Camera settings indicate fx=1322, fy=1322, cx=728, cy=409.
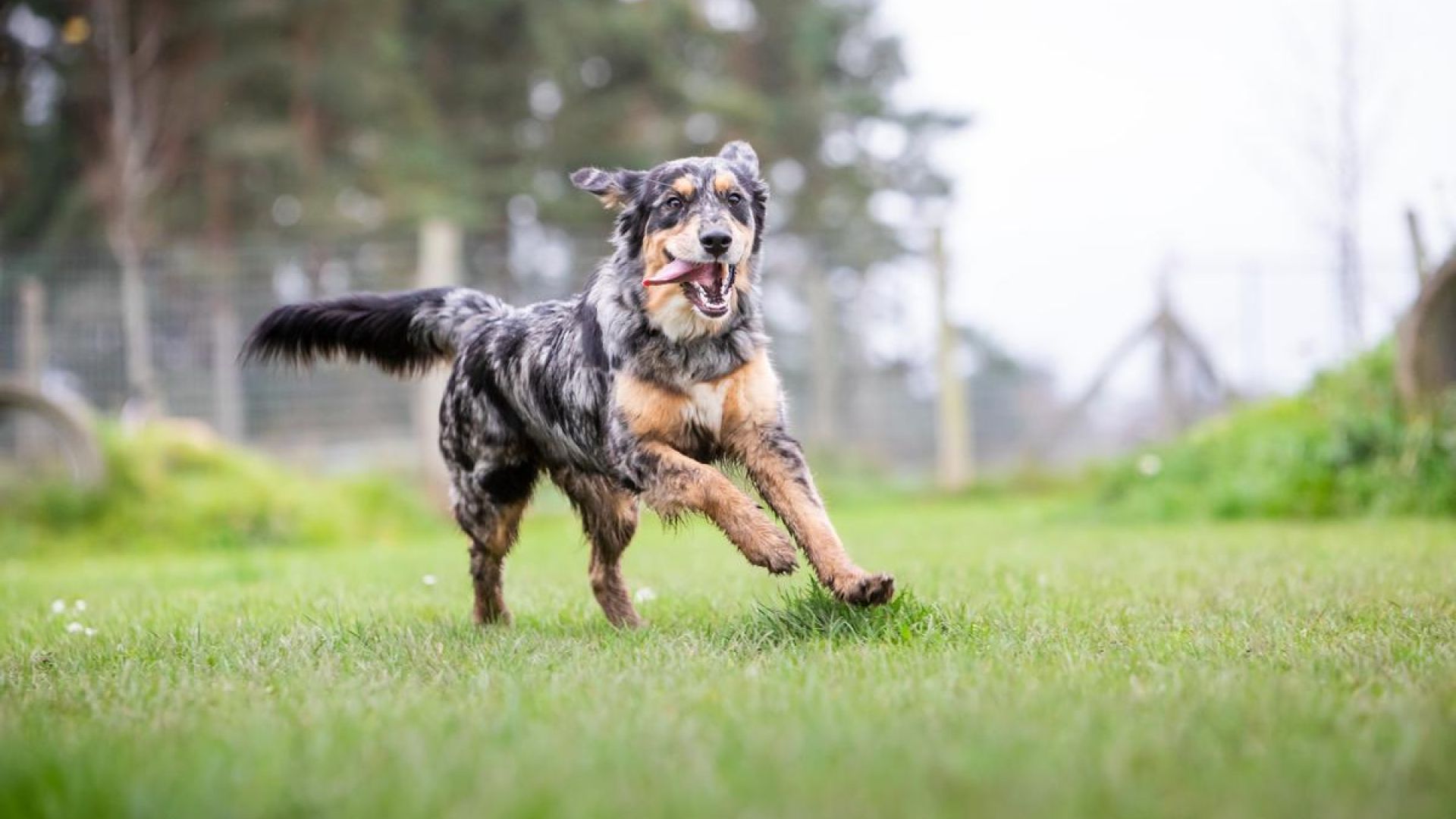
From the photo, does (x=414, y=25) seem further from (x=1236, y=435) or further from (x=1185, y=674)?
(x=1185, y=674)

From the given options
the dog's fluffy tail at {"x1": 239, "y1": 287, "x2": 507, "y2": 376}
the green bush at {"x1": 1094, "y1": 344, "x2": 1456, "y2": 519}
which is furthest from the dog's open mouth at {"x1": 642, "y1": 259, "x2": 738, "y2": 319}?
the green bush at {"x1": 1094, "y1": 344, "x2": 1456, "y2": 519}

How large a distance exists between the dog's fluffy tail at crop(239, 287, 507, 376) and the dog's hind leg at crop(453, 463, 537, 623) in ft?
1.94

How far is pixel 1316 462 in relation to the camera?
8.54 metres

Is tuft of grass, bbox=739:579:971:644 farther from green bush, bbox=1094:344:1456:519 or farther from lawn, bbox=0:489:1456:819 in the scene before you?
green bush, bbox=1094:344:1456:519

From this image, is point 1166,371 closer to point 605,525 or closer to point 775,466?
point 605,525

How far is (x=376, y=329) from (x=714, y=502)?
1861mm

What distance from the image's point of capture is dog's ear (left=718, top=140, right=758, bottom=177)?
4.31m

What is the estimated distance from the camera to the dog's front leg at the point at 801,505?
3.41 metres

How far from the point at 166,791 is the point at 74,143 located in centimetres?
2082

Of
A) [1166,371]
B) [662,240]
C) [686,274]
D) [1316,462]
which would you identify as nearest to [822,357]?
[1166,371]

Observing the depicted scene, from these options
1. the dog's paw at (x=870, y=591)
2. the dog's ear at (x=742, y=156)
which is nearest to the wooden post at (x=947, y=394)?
the dog's ear at (x=742, y=156)

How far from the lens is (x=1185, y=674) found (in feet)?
8.83

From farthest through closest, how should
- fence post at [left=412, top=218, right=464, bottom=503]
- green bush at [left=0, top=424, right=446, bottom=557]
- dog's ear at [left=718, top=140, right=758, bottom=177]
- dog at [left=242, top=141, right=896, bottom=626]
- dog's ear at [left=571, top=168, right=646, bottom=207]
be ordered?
fence post at [left=412, top=218, right=464, bottom=503] → green bush at [left=0, top=424, right=446, bottom=557] → dog's ear at [left=718, top=140, right=758, bottom=177] → dog's ear at [left=571, top=168, right=646, bottom=207] → dog at [left=242, top=141, right=896, bottom=626]

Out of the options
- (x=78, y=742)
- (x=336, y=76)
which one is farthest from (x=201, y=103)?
(x=78, y=742)
